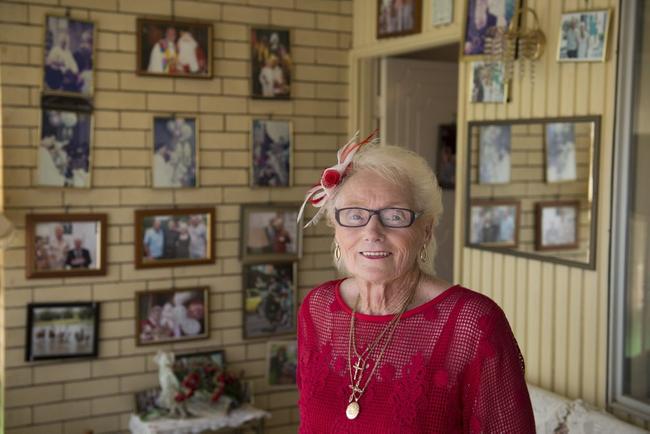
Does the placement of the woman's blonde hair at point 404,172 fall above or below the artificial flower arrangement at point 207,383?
above

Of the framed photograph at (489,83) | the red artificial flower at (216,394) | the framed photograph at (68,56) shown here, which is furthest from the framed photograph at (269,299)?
the framed photograph at (489,83)

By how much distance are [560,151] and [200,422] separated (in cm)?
220

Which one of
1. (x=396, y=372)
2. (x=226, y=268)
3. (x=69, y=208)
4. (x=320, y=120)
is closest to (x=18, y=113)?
(x=69, y=208)

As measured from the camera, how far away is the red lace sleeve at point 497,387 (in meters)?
1.83

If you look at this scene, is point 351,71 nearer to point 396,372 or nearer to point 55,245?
point 55,245

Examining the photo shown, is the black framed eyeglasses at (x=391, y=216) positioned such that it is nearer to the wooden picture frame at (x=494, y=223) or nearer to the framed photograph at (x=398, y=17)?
the wooden picture frame at (x=494, y=223)

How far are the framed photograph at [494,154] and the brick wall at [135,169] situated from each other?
4.08 feet

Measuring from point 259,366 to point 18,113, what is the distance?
75.9 inches

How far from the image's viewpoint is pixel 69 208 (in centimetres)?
416

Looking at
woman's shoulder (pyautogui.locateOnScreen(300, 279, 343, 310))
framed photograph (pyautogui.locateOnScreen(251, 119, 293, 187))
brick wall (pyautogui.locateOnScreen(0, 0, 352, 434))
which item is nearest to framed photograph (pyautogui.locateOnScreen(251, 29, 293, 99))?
brick wall (pyautogui.locateOnScreen(0, 0, 352, 434))

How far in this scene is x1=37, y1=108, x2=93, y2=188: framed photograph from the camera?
407cm

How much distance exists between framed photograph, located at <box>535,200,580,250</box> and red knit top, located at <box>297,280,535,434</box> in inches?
60.0

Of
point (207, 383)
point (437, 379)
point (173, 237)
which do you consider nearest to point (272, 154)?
point (173, 237)

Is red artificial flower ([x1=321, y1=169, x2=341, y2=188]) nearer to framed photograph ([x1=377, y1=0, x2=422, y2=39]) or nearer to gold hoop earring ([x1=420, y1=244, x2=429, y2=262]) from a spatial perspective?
gold hoop earring ([x1=420, y1=244, x2=429, y2=262])
